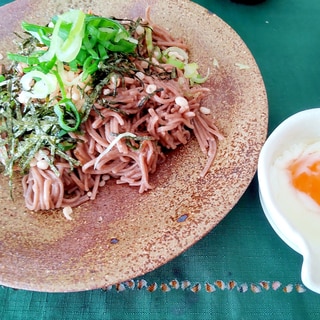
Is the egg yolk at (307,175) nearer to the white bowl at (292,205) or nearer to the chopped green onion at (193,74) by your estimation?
the white bowl at (292,205)

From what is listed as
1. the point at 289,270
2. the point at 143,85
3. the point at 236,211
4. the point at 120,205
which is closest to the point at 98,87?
the point at 143,85

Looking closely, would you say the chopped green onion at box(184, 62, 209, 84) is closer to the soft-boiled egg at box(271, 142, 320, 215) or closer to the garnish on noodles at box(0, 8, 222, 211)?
the garnish on noodles at box(0, 8, 222, 211)

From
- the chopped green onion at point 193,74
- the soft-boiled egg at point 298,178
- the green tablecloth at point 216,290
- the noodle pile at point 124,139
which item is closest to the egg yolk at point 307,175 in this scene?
the soft-boiled egg at point 298,178

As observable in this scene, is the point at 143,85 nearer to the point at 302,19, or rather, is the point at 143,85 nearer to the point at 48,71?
the point at 48,71

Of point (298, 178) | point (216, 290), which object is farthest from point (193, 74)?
point (216, 290)

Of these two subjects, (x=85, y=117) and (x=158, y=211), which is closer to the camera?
(x=158, y=211)

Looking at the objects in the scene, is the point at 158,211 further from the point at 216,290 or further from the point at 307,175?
the point at 307,175
